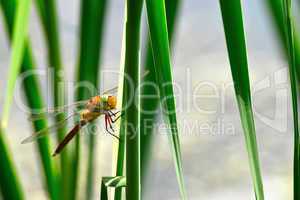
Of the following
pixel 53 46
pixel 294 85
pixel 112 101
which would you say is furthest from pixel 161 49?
pixel 53 46

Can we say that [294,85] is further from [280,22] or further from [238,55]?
[280,22]

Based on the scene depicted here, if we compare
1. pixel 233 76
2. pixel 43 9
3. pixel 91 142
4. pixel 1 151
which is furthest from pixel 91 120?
pixel 233 76

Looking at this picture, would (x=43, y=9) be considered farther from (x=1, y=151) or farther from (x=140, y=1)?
(x=140, y=1)

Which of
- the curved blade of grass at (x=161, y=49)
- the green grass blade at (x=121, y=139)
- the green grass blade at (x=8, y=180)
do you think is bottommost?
the green grass blade at (x=8, y=180)

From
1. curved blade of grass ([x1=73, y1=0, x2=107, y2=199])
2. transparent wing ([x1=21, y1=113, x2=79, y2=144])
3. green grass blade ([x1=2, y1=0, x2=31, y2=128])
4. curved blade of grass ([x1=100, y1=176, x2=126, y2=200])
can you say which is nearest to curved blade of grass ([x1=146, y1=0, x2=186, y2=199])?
curved blade of grass ([x1=100, y1=176, x2=126, y2=200])

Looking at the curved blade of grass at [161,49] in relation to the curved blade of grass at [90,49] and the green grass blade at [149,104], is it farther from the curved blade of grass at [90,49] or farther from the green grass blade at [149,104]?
the curved blade of grass at [90,49]

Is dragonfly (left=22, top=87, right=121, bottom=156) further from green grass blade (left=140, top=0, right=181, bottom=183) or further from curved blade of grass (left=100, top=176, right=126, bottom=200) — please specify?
curved blade of grass (left=100, top=176, right=126, bottom=200)

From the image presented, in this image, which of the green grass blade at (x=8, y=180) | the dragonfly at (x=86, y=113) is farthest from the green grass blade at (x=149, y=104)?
Result: the green grass blade at (x=8, y=180)
